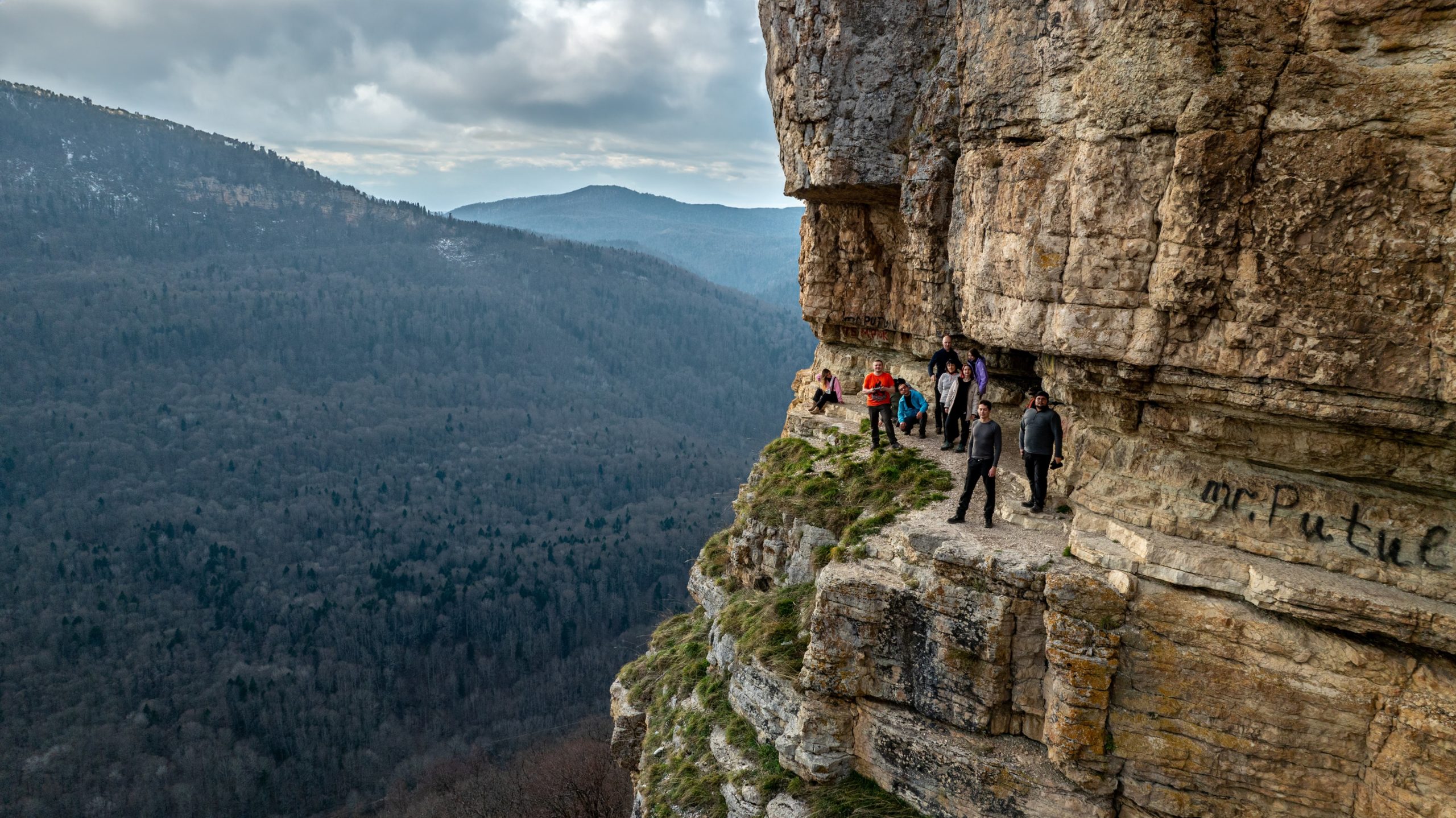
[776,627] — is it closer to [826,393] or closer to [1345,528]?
[826,393]

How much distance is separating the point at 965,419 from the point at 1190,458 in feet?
23.0

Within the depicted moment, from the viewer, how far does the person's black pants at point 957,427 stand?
19.3 m

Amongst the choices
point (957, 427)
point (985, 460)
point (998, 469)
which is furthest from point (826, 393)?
point (985, 460)

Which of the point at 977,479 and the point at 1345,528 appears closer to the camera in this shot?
the point at 1345,528

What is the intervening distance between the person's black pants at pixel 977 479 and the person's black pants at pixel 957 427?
396cm

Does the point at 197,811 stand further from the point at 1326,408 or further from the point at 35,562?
the point at 1326,408

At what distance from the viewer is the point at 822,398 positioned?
25.6 metres

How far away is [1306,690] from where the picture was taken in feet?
37.5

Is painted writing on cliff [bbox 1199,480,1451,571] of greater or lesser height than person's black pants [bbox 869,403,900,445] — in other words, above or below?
above

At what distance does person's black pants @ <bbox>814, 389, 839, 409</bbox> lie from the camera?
25562mm

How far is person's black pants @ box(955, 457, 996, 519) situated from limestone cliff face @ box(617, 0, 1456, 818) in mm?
486

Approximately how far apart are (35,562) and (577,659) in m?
67.7

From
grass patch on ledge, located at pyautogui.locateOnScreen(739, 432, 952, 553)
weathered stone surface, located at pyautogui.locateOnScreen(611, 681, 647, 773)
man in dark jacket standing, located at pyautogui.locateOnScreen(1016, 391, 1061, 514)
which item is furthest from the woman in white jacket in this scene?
weathered stone surface, located at pyautogui.locateOnScreen(611, 681, 647, 773)

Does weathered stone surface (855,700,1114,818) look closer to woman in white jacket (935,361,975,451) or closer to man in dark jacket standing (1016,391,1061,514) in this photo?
man in dark jacket standing (1016,391,1061,514)
